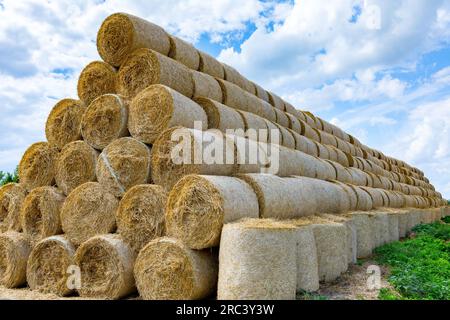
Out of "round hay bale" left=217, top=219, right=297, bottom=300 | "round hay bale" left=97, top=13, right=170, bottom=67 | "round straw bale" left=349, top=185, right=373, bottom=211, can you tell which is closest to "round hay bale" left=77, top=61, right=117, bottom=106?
"round hay bale" left=97, top=13, right=170, bottom=67

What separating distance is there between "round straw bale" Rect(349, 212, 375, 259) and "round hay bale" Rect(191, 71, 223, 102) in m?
3.25

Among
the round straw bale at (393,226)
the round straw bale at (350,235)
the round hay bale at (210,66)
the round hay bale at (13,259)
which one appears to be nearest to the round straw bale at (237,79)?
the round hay bale at (210,66)

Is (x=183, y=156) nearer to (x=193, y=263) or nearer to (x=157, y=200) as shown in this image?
(x=157, y=200)

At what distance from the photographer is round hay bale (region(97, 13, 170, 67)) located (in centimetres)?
630

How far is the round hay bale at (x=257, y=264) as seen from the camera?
13.2ft

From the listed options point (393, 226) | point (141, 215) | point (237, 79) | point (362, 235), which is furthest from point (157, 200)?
point (393, 226)

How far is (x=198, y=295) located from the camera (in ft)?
15.0

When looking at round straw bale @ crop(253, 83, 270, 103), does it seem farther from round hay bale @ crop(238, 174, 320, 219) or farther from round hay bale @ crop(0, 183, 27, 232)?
round hay bale @ crop(0, 183, 27, 232)

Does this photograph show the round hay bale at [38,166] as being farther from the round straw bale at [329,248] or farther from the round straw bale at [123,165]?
the round straw bale at [329,248]

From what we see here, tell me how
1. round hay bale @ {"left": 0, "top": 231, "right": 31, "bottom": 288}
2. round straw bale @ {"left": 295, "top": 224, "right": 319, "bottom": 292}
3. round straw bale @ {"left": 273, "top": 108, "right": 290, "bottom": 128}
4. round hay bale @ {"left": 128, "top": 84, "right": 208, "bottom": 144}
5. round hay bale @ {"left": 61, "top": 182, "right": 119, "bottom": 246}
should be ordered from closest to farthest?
round straw bale @ {"left": 295, "top": 224, "right": 319, "bottom": 292} → round hay bale @ {"left": 128, "top": 84, "right": 208, "bottom": 144} → round hay bale @ {"left": 61, "top": 182, "right": 119, "bottom": 246} → round hay bale @ {"left": 0, "top": 231, "right": 31, "bottom": 288} → round straw bale @ {"left": 273, "top": 108, "right": 290, "bottom": 128}

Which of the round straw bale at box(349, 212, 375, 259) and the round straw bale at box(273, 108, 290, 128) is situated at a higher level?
the round straw bale at box(273, 108, 290, 128)

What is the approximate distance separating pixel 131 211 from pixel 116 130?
1226 mm

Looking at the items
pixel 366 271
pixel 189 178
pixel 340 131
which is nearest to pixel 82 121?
pixel 189 178

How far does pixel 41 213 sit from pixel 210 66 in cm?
409
